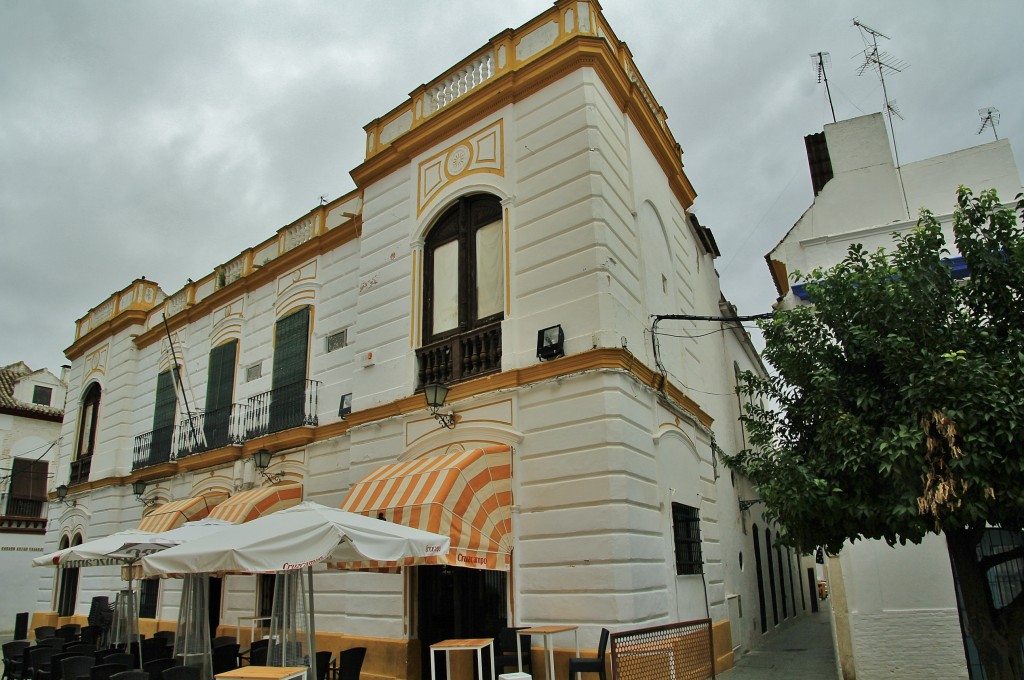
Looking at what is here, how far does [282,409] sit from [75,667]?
19.2 ft

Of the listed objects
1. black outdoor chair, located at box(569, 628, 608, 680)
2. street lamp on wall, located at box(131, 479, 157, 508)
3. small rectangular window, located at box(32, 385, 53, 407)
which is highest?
small rectangular window, located at box(32, 385, 53, 407)

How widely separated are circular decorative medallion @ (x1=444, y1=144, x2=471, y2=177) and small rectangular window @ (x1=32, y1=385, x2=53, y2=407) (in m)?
28.8

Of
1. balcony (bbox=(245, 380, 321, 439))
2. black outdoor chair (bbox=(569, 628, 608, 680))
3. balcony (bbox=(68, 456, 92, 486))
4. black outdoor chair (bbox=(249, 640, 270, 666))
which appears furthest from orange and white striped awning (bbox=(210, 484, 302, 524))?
balcony (bbox=(68, 456, 92, 486))

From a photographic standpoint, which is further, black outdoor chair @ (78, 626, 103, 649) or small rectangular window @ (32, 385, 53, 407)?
small rectangular window @ (32, 385, 53, 407)

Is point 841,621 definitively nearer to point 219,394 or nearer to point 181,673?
point 181,673

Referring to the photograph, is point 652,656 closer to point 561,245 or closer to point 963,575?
point 963,575

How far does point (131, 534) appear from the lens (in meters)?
11.3

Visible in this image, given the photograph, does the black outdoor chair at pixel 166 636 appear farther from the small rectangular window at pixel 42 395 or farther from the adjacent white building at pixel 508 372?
the small rectangular window at pixel 42 395

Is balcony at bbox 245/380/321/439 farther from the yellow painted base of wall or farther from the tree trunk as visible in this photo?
the tree trunk

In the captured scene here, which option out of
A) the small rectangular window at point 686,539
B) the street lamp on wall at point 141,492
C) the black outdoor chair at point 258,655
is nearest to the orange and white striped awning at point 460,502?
the black outdoor chair at point 258,655

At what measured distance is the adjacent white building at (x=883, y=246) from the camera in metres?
8.67

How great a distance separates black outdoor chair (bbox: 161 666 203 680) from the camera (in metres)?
7.07

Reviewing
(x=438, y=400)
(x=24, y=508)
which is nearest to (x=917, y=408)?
(x=438, y=400)

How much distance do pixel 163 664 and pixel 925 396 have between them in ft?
30.6
